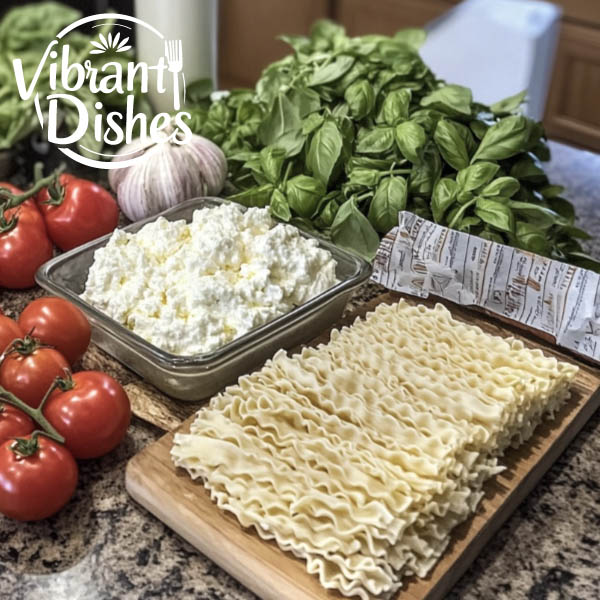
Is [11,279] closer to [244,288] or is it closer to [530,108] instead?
[244,288]

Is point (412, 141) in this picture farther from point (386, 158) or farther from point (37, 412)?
point (37, 412)

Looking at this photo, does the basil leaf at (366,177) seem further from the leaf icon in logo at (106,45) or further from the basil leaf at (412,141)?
the leaf icon in logo at (106,45)

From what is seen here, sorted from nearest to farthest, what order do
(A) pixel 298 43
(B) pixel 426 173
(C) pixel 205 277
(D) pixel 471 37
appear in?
(C) pixel 205 277, (B) pixel 426 173, (A) pixel 298 43, (D) pixel 471 37

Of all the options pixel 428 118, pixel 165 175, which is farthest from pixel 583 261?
pixel 165 175

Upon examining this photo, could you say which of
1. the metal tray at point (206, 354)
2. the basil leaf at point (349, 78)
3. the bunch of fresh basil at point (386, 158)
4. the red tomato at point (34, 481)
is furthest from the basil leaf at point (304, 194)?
the red tomato at point (34, 481)

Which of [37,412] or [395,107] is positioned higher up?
[395,107]

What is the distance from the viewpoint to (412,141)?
3.94 ft

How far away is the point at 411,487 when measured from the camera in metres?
0.75

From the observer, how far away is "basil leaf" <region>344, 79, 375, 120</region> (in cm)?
130

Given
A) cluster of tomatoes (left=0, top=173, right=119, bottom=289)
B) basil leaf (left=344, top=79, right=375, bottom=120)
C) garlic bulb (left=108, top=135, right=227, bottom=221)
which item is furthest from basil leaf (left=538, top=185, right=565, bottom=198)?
cluster of tomatoes (left=0, top=173, right=119, bottom=289)

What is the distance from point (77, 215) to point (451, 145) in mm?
593

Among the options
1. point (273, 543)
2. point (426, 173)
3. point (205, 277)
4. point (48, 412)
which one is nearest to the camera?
point (273, 543)

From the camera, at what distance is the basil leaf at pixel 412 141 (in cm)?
120

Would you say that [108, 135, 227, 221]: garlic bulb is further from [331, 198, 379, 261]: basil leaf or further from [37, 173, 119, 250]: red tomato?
[331, 198, 379, 261]: basil leaf
